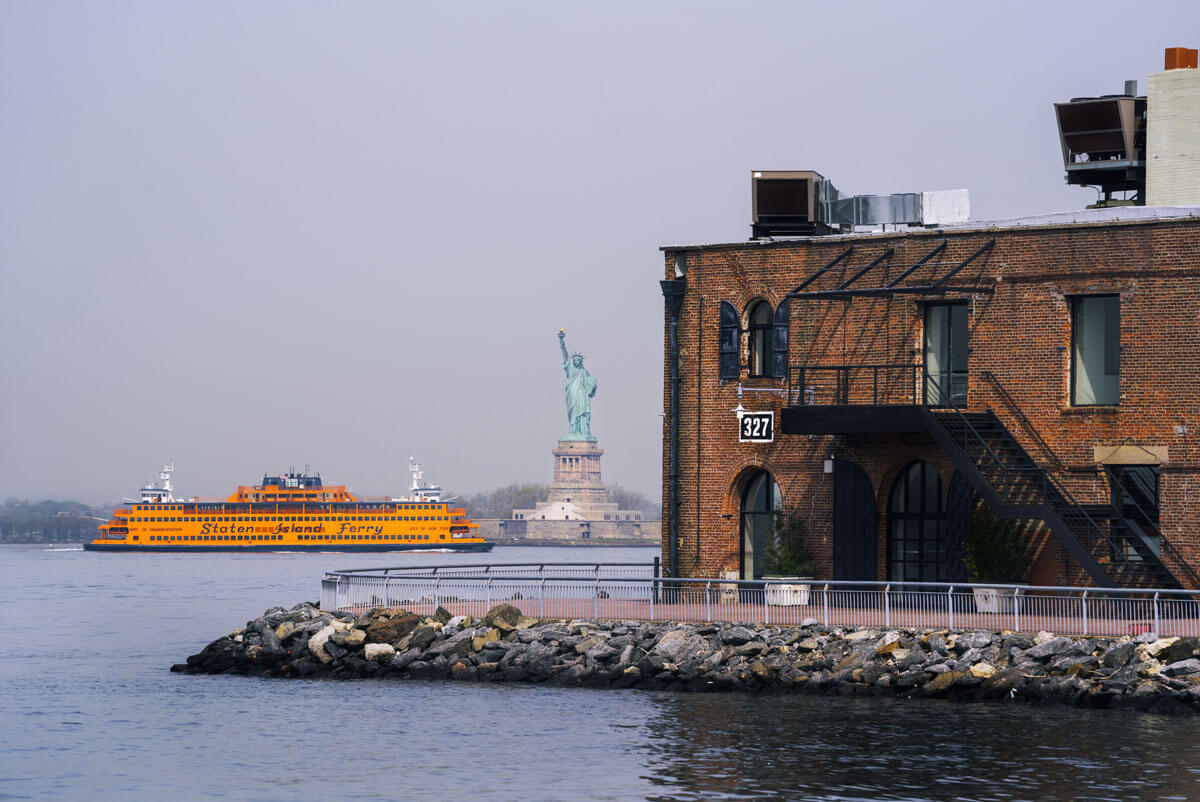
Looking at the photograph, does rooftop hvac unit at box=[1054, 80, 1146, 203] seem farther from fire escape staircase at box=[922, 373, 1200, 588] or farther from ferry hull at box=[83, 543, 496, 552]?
ferry hull at box=[83, 543, 496, 552]

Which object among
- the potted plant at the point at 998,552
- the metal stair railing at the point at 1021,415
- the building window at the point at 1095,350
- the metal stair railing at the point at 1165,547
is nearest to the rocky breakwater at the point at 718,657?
the potted plant at the point at 998,552

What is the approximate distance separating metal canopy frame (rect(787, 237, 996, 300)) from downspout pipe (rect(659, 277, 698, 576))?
292cm

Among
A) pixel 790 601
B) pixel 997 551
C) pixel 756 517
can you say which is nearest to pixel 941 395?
pixel 997 551

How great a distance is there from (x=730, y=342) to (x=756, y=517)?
421cm

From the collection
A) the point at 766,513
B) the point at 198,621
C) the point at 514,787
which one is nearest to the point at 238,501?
the point at 198,621

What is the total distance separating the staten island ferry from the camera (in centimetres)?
17038

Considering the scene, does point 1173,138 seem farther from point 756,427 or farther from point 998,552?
point 756,427

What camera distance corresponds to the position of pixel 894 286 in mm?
38875

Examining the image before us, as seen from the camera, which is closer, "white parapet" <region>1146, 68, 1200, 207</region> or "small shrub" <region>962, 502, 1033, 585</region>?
"small shrub" <region>962, 502, 1033, 585</region>

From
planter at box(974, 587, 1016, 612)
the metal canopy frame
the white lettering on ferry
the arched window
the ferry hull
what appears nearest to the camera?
planter at box(974, 587, 1016, 612)

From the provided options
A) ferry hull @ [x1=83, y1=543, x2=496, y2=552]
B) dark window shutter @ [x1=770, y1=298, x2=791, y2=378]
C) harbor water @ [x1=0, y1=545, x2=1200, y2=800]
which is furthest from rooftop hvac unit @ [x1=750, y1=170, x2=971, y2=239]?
ferry hull @ [x1=83, y1=543, x2=496, y2=552]

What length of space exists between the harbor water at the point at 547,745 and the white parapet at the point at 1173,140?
14.6 m

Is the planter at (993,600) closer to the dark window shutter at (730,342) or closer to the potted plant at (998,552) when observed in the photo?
the potted plant at (998,552)

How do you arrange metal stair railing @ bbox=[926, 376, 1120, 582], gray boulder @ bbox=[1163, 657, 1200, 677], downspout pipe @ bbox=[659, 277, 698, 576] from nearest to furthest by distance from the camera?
gray boulder @ bbox=[1163, 657, 1200, 677], metal stair railing @ bbox=[926, 376, 1120, 582], downspout pipe @ bbox=[659, 277, 698, 576]
